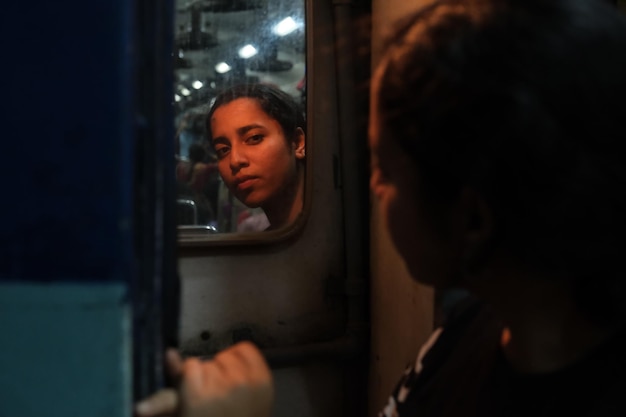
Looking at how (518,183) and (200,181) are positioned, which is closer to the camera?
(518,183)

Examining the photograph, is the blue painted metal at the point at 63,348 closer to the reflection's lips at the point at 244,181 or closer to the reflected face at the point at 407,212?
the reflected face at the point at 407,212

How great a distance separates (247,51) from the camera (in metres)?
1.71

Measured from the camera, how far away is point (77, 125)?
1.77 ft

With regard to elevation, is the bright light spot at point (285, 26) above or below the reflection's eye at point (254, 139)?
above

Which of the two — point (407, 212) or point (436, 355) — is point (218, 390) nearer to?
point (407, 212)

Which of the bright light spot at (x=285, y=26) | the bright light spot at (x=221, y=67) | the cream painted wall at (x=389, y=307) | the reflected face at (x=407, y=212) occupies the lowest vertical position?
the cream painted wall at (x=389, y=307)

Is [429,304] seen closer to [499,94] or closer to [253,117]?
[253,117]

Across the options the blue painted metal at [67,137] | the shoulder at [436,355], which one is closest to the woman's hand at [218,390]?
the blue painted metal at [67,137]

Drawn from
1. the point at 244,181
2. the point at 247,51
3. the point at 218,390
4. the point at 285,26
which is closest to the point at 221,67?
the point at 247,51

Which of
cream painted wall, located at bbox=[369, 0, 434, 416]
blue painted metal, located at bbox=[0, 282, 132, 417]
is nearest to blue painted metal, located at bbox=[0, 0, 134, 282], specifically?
blue painted metal, located at bbox=[0, 282, 132, 417]

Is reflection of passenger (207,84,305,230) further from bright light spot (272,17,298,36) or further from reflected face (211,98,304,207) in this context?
bright light spot (272,17,298,36)

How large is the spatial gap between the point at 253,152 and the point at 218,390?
1.23 metres

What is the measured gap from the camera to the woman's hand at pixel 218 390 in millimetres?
619

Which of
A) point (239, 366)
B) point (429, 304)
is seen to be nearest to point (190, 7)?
point (429, 304)
